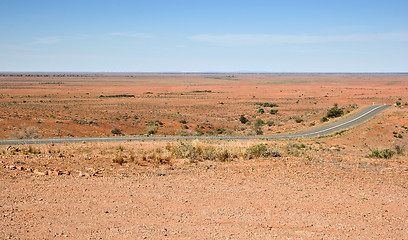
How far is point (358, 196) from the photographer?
11.1 m

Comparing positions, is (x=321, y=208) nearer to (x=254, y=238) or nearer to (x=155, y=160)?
(x=254, y=238)

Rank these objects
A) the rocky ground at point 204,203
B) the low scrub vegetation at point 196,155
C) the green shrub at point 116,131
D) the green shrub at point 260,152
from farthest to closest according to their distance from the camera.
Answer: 1. the green shrub at point 116,131
2. the green shrub at point 260,152
3. the low scrub vegetation at point 196,155
4. the rocky ground at point 204,203

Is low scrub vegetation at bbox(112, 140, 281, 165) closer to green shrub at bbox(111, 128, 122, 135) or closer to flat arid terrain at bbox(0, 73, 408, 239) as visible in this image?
flat arid terrain at bbox(0, 73, 408, 239)

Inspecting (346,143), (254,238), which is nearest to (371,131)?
(346,143)

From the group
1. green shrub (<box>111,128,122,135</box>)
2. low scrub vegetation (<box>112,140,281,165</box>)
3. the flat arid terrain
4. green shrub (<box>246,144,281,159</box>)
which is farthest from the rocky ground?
green shrub (<box>111,128,122,135</box>)

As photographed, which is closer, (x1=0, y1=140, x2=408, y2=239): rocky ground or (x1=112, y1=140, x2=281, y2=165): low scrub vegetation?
(x1=0, y1=140, x2=408, y2=239): rocky ground

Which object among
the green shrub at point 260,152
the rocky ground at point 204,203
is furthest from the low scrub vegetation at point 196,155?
the rocky ground at point 204,203

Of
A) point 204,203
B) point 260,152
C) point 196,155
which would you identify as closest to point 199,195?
point 204,203

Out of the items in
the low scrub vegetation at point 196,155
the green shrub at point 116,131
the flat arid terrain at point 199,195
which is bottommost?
the green shrub at point 116,131

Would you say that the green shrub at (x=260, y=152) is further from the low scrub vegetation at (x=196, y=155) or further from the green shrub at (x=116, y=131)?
the green shrub at (x=116, y=131)

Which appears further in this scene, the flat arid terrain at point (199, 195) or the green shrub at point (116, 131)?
the green shrub at point (116, 131)

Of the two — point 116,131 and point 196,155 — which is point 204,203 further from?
point 116,131

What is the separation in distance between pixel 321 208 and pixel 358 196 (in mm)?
1937

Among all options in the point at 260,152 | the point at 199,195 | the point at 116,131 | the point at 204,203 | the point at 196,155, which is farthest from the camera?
the point at 116,131
